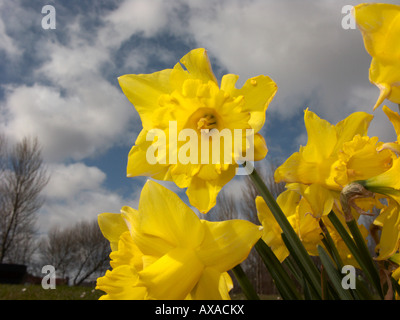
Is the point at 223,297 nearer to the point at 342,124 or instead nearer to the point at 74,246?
the point at 342,124

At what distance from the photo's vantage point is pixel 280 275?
46cm

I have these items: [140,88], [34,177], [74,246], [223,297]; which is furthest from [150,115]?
[74,246]

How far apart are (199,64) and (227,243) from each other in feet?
1.00

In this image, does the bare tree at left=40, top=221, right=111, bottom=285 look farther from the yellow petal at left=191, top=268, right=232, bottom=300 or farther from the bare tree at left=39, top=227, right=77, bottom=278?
the yellow petal at left=191, top=268, right=232, bottom=300

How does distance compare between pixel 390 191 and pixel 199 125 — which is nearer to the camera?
pixel 390 191

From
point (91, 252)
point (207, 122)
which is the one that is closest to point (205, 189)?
point (207, 122)

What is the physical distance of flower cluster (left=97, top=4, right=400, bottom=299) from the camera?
0.40 metres

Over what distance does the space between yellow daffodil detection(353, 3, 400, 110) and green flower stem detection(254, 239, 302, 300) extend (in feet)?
0.82

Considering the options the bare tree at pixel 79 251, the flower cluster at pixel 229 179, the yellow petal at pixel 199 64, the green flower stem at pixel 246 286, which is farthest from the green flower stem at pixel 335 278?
the bare tree at pixel 79 251

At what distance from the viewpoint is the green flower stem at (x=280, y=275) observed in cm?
45

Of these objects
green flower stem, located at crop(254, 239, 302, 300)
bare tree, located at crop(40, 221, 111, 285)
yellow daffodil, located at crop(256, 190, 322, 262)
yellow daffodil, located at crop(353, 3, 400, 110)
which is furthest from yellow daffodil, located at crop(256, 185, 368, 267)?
bare tree, located at crop(40, 221, 111, 285)

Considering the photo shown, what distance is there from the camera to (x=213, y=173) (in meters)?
0.50

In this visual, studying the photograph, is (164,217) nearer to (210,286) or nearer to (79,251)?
(210,286)
